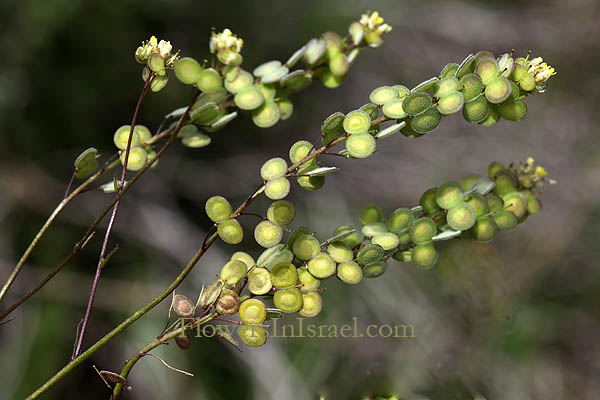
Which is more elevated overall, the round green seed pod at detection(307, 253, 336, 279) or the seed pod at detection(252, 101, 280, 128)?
the seed pod at detection(252, 101, 280, 128)

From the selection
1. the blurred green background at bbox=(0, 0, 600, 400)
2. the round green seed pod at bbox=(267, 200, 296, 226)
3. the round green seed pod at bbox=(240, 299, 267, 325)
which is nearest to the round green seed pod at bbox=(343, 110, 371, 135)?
the round green seed pod at bbox=(267, 200, 296, 226)

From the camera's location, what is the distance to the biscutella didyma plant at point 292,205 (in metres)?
0.59

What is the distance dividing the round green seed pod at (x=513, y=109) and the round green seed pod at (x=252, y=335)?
1.25 feet

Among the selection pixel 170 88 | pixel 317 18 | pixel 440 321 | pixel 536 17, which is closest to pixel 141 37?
pixel 170 88

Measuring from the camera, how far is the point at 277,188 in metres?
0.61

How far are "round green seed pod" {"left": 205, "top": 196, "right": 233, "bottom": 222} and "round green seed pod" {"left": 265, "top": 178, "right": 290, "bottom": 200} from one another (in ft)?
0.16

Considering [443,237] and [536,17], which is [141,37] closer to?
[443,237]

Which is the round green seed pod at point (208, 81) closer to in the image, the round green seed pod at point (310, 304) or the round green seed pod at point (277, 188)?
the round green seed pod at point (277, 188)

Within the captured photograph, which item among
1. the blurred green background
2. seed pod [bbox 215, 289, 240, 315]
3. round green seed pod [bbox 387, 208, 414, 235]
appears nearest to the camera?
seed pod [bbox 215, 289, 240, 315]

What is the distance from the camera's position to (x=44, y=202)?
2152 mm

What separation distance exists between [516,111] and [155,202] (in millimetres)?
1878

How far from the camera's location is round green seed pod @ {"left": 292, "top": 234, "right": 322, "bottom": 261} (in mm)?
612

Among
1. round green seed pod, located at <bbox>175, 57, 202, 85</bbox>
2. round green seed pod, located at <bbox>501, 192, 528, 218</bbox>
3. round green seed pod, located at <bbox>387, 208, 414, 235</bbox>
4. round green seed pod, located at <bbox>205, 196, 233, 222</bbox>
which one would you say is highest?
round green seed pod, located at <bbox>175, 57, 202, 85</bbox>

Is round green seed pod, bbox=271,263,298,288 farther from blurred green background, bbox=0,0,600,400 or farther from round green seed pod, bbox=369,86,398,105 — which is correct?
blurred green background, bbox=0,0,600,400
